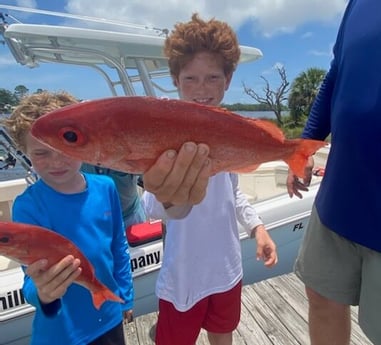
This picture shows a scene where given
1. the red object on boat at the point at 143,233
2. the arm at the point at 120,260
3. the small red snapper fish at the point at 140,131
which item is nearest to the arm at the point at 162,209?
the arm at the point at 120,260

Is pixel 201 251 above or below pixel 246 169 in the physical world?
below

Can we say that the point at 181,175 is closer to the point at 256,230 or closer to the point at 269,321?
the point at 256,230

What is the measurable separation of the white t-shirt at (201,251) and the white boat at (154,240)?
1228 millimetres

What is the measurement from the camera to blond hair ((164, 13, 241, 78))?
168 cm

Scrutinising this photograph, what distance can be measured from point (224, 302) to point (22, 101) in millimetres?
1427

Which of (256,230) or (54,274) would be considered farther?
(256,230)

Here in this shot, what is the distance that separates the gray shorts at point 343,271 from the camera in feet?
4.31

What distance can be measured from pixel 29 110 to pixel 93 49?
2.05m

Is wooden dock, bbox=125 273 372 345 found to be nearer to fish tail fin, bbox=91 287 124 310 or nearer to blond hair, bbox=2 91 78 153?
fish tail fin, bbox=91 287 124 310

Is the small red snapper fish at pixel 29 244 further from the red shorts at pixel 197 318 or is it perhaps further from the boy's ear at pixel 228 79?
the boy's ear at pixel 228 79

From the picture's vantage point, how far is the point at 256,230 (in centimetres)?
187

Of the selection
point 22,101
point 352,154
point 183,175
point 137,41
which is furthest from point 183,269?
point 137,41

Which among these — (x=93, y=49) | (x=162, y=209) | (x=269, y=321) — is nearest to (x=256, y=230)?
(x=162, y=209)

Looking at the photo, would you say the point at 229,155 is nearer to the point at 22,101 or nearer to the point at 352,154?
the point at 352,154
